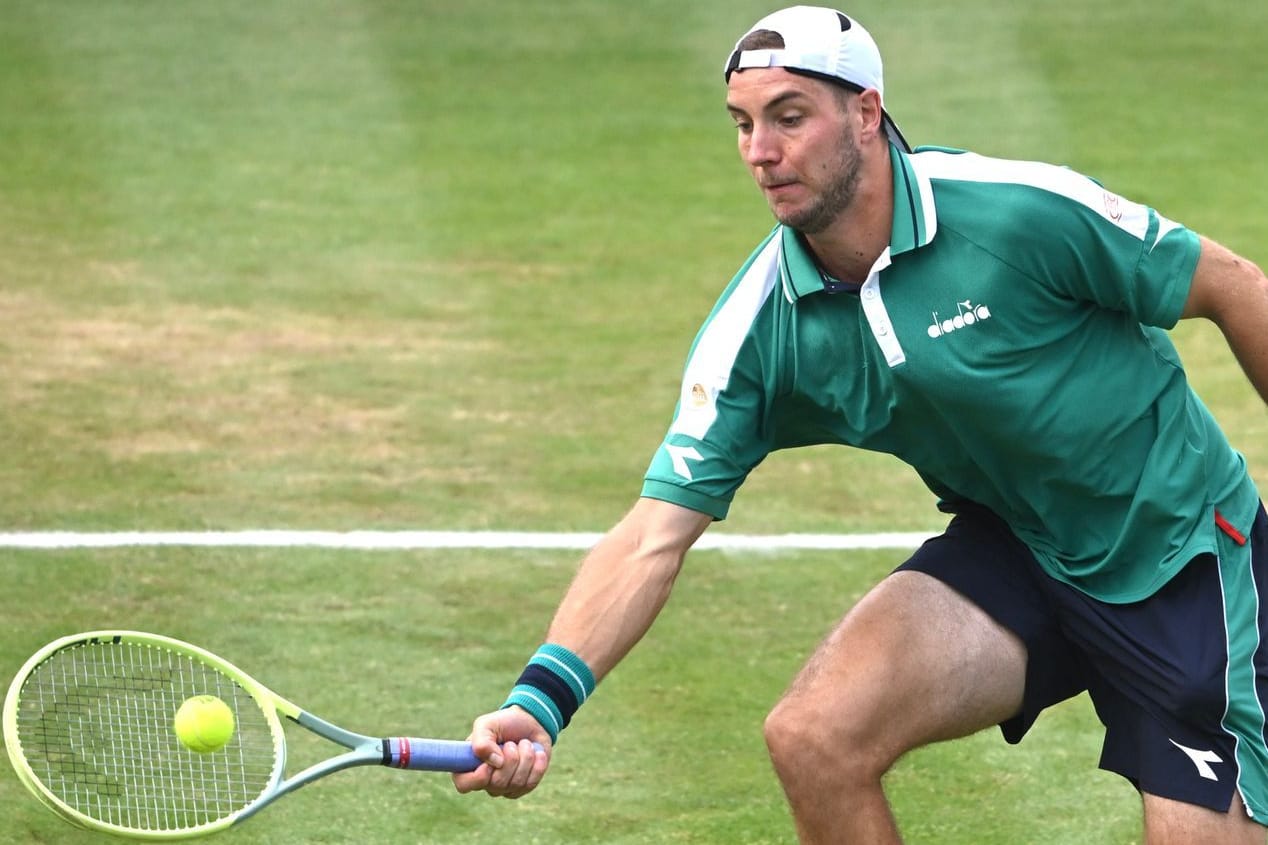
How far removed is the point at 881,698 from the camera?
4902 mm

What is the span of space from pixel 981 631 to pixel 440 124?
850 cm

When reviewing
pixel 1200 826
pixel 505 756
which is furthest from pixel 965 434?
pixel 505 756

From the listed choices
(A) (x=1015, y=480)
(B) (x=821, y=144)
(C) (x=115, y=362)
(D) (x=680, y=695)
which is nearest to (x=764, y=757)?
(D) (x=680, y=695)

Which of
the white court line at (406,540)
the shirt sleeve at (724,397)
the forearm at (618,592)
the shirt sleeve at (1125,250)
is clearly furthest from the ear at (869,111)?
the white court line at (406,540)

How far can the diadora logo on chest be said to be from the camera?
484cm

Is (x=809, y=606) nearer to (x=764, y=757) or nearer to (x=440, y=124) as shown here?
(x=764, y=757)

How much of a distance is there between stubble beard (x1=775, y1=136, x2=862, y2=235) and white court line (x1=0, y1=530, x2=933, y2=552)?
10.8 ft

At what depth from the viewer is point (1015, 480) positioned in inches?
197

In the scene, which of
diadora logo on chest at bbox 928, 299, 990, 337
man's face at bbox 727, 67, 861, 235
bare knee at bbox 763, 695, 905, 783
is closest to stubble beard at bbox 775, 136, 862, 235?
man's face at bbox 727, 67, 861, 235

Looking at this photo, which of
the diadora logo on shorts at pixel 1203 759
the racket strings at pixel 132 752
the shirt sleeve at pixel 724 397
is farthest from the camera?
the racket strings at pixel 132 752

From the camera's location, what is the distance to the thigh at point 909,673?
489 centimetres

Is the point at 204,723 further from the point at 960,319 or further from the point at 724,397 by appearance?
the point at 960,319

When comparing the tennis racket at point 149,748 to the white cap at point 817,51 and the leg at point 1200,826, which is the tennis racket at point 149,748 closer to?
the leg at point 1200,826

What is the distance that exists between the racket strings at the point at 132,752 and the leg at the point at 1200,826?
2.16 metres
